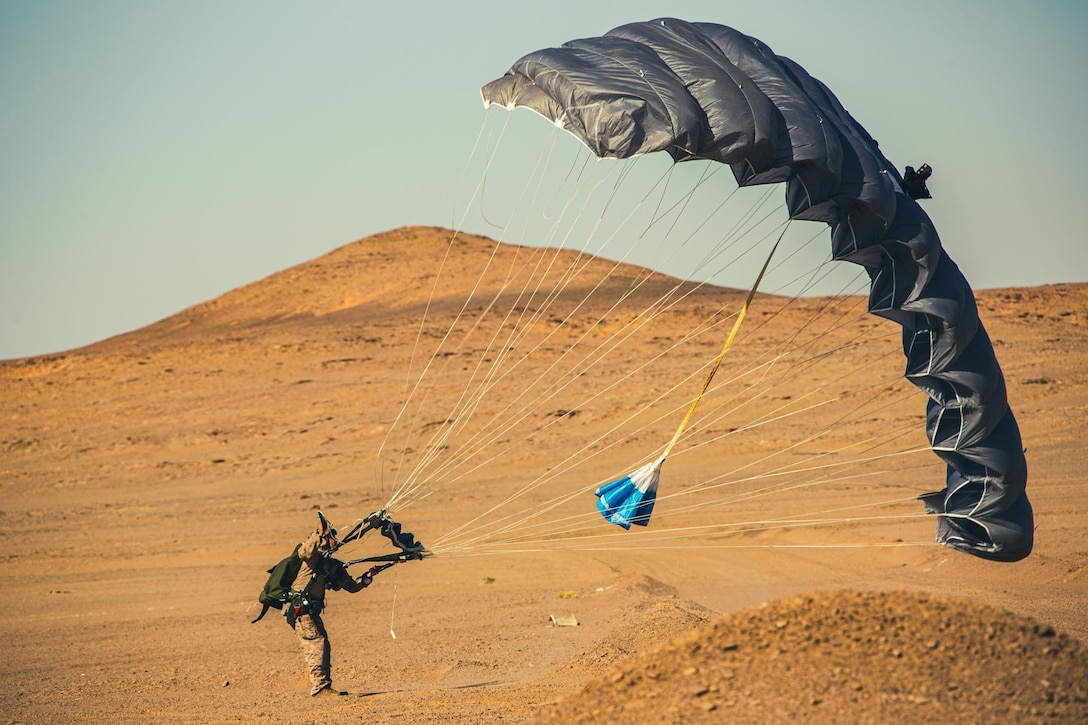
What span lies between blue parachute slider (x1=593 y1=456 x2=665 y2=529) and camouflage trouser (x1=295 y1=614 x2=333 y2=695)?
278 centimetres

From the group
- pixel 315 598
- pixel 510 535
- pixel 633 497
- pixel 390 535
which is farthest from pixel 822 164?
pixel 510 535

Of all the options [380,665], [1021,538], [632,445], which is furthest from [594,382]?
[1021,538]

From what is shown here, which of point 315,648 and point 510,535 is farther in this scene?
point 510,535

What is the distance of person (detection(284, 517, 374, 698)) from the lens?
30.0 feet

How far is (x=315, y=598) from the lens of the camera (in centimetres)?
925

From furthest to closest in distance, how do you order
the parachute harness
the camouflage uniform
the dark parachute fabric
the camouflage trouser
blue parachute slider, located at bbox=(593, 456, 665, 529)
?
the camouflage trouser → the camouflage uniform → blue parachute slider, located at bbox=(593, 456, 665, 529) → the parachute harness → the dark parachute fabric

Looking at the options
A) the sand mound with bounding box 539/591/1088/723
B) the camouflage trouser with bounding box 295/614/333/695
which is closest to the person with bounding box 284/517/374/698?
the camouflage trouser with bounding box 295/614/333/695

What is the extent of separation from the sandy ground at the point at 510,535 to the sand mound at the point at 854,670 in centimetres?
2

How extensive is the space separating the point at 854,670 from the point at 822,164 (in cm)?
404

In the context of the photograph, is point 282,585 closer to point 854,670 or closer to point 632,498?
point 632,498

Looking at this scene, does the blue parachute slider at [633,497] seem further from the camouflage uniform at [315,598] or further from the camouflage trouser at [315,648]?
the camouflage trouser at [315,648]

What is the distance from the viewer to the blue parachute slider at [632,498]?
8.99m

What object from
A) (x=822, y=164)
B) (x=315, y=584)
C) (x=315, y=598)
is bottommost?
(x=315, y=598)

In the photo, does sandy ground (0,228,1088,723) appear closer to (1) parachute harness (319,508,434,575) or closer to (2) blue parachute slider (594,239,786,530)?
(1) parachute harness (319,508,434,575)
